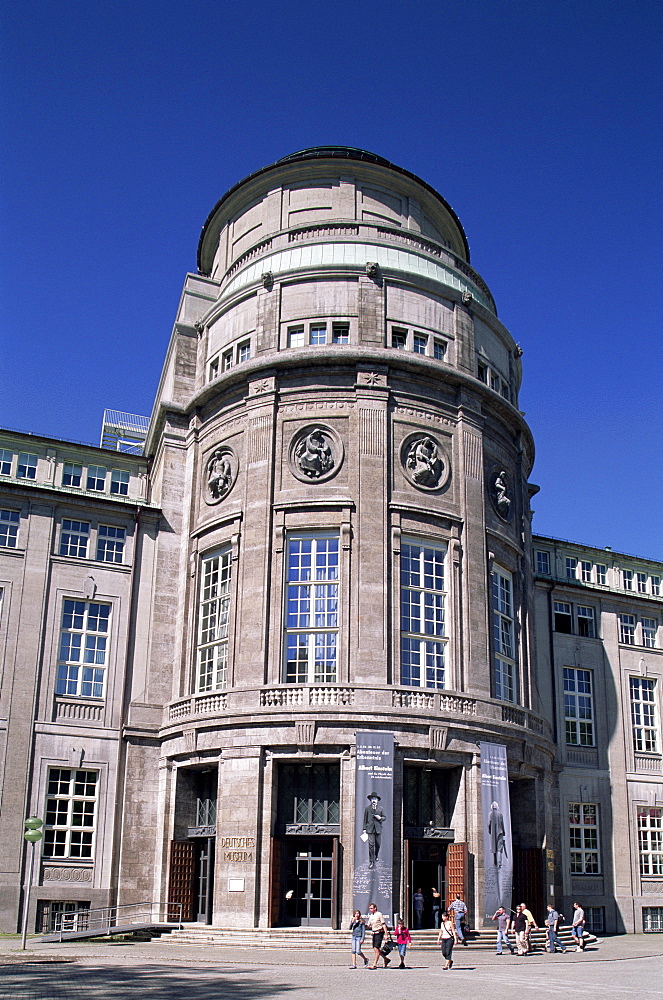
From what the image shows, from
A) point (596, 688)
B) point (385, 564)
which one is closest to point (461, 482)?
point (385, 564)

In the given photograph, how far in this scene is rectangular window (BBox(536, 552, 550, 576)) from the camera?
53875 mm

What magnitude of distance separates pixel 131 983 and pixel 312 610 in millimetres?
17663

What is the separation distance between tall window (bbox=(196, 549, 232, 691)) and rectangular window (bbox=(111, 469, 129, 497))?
7212 millimetres

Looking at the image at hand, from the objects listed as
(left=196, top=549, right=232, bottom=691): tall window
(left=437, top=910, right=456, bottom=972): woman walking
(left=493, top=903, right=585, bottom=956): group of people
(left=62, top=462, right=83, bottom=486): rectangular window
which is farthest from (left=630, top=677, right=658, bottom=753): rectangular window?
(left=62, top=462, right=83, bottom=486): rectangular window

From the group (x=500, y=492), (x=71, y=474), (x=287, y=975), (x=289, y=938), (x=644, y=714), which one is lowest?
(x=289, y=938)

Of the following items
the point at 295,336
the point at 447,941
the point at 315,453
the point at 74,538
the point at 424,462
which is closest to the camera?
the point at 447,941

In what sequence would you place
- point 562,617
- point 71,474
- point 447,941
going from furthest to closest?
1. point 562,617
2. point 71,474
3. point 447,941

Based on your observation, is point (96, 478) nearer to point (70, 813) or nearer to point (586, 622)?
point (70, 813)

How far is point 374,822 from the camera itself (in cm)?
3378

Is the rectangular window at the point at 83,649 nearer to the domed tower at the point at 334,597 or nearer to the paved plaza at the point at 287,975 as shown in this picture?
the domed tower at the point at 334,597

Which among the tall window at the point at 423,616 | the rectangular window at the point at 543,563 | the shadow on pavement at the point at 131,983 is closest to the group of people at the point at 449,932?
the shadow on pavement at the point at 131,983

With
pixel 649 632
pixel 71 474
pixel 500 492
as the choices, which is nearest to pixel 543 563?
pixel 649 632

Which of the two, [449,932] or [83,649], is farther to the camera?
[83,649]

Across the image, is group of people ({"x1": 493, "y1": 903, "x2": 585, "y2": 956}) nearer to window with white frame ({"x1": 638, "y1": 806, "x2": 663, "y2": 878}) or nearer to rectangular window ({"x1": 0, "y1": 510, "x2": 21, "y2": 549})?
window with white frame ({"x1": 638, "y1": 806, "x2": 663, "y2": 878})
